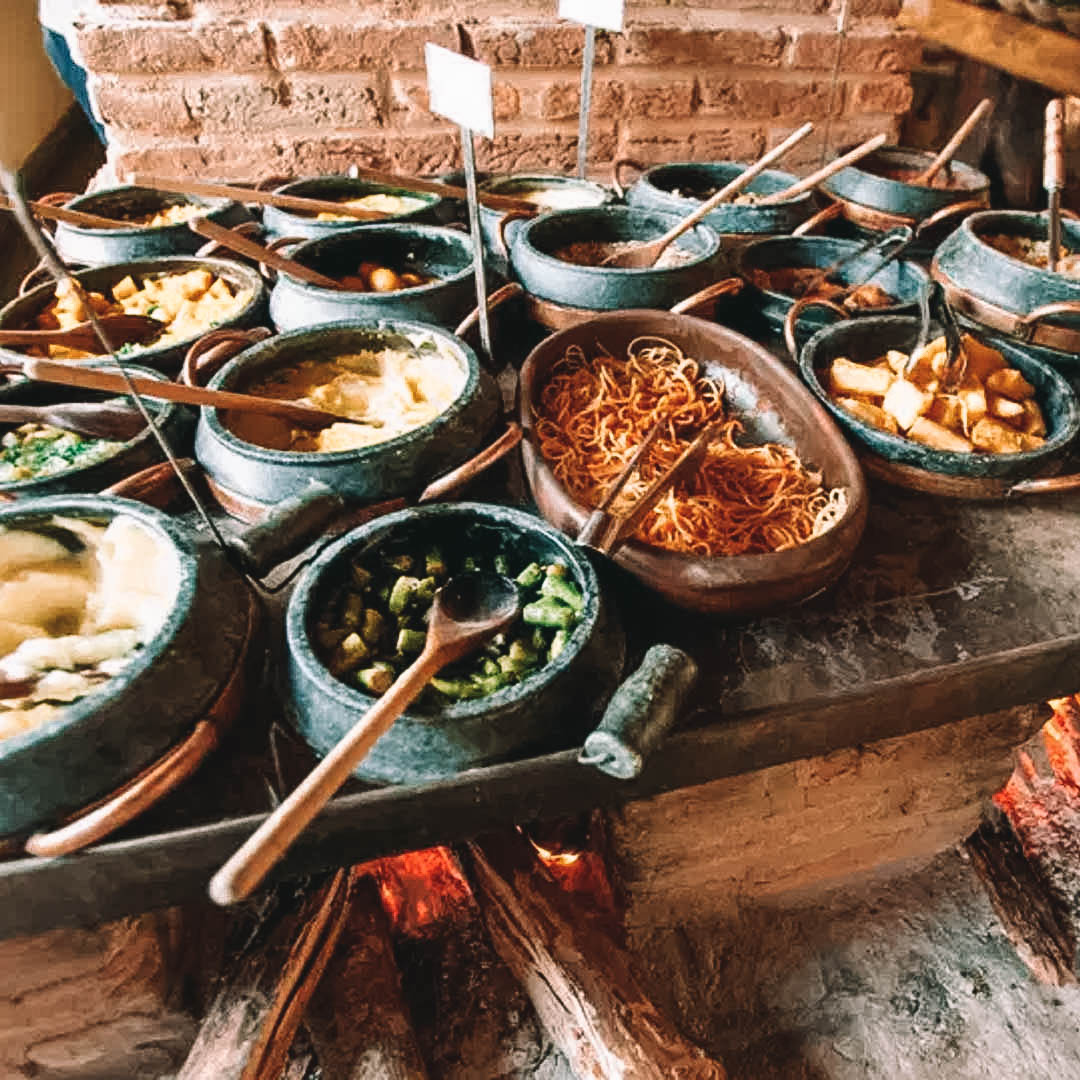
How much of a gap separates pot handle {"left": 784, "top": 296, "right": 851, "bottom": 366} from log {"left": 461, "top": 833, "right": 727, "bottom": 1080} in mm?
1730

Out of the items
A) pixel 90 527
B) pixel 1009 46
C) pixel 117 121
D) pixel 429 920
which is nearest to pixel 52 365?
pixel 90 527

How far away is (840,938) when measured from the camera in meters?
2.79

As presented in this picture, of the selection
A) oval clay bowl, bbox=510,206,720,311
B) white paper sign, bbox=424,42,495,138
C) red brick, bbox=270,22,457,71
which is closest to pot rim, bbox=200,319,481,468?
oval clay bowl, bbox=510,206,720,311

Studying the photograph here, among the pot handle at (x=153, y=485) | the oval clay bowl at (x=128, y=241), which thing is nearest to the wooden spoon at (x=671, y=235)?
the oval clay bowl at (x=128, y=241)

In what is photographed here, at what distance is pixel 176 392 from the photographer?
6.81 ft

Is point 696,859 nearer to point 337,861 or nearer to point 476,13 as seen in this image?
point 337,861

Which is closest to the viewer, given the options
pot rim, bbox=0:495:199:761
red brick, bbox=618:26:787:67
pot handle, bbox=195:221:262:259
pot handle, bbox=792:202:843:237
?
pot rim, bbox=0:495:199:761

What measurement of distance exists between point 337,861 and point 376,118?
357cm

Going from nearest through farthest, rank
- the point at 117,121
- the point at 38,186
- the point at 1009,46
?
1. the point at 117,121
2. the point at 1009,46
3. the point at 38,186

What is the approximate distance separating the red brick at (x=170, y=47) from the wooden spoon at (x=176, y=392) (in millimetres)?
2231

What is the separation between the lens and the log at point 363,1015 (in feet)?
7.11

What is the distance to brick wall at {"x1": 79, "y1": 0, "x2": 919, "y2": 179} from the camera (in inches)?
147

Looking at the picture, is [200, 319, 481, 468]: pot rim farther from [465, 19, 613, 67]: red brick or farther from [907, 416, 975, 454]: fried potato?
[465, 19, 613, 67]: red brick

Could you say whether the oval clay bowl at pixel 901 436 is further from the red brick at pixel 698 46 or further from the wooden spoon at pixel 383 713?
the red brick at pixel 698 46
